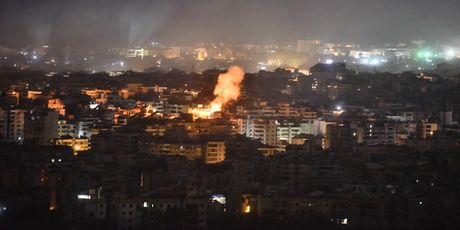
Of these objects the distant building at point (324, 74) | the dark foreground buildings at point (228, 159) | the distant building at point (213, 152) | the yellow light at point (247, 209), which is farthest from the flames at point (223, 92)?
the yellow light at point (247, 209)

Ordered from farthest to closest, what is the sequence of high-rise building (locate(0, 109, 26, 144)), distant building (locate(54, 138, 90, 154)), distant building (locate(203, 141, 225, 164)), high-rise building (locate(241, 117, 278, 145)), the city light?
high-rise building (locate(241, 117, 278, 145)) → high-rise building (locate(0, 109, 26, 144)) → distant building (locate(54, 138, 90, 154)) → distant building (locate(203, 141, 225, 164)) → the city light

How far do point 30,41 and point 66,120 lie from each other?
1465 centimetres

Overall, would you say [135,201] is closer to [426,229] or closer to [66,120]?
[426,229]

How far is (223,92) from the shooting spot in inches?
631

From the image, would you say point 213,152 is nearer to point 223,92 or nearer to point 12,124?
point 12,124

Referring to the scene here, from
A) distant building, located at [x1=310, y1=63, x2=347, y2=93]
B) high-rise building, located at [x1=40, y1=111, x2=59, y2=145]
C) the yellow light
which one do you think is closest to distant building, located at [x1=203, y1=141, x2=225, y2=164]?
high-rise building, located at [x1=40, y1=111, x2=59, y2=145]

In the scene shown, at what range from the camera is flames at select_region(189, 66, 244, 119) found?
47.5 feet

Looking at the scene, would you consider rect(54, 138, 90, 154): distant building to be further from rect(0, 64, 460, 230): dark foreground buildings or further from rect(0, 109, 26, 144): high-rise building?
rect(0, 109, 26, 144): high-rise building

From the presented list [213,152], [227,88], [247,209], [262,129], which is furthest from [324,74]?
[247,209]

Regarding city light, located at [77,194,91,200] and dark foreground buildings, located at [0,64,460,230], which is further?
city light, located at [77,194,91,200]

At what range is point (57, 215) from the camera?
8562mm

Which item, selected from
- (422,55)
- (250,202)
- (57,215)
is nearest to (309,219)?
(250,202)

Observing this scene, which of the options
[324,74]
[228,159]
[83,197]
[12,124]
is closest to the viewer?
[83,197]

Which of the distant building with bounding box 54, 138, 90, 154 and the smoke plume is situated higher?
the smoke plume
